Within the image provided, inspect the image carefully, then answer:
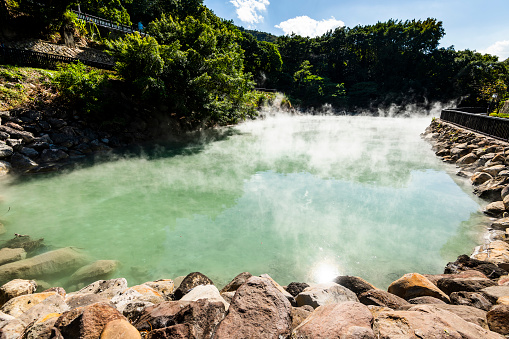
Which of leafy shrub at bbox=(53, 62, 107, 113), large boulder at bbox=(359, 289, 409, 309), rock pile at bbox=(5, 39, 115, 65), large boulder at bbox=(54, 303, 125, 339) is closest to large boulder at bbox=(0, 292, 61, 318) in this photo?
large boulder at bbox=(54, 303, 125, 339)

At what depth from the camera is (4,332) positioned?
6.85 ft

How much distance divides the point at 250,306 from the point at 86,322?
1.40 metres

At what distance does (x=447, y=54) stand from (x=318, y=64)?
23.0m

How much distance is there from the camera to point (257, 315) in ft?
7.16

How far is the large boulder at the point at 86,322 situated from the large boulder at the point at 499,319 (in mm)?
3591

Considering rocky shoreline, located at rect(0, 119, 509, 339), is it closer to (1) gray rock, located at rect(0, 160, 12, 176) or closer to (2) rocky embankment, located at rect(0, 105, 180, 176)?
(1) gray rock, located at rect(0, 160, 12, 176)

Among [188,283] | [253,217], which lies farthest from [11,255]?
[253,217]

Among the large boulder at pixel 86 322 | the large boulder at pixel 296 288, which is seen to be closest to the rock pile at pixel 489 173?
the large boulder at pixel 296 288

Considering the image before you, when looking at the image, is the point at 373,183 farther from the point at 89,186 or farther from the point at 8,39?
the point at 8,39

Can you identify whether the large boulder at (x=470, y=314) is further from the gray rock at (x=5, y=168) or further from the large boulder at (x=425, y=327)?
the gray rock at (x=5, y=168)

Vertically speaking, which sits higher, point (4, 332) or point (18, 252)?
point (4, 332)

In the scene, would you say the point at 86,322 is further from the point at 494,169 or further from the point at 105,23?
the point at 105,23

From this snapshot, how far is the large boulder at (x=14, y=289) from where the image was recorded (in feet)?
10.5

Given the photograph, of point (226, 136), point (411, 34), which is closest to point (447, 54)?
point (411, 34)
